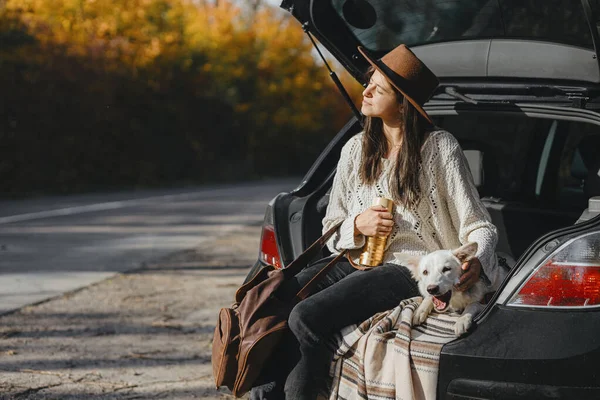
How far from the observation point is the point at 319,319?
3.38 metres

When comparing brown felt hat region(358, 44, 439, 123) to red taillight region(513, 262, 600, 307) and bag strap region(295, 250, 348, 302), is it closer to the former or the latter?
bag strap region(295, 250, 348, 302)

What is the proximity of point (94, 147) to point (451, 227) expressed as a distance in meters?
24.6

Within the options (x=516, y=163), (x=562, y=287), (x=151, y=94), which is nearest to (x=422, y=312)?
(x=562, y=287)

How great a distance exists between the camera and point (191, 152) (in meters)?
35.4

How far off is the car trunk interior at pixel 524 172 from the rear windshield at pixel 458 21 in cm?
41

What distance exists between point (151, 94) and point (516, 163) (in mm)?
26744

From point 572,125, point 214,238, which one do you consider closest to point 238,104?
point 214,238

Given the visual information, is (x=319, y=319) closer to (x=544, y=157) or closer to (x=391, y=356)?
(x=391, y=356)

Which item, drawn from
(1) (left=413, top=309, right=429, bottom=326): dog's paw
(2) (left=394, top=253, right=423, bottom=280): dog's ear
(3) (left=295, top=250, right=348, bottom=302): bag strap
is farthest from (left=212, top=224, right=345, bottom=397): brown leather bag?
(1) (left=413, top=309, right=429, bottom=326): dog's paw

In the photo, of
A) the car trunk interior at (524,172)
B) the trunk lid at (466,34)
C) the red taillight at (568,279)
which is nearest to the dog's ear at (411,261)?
the red taillight at (568,279)

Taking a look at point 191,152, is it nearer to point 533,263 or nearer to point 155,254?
point 155,254

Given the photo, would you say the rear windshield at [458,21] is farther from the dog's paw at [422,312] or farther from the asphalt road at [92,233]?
the asphalt road at [92,233]

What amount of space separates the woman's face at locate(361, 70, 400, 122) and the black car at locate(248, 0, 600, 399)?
0.53 metres

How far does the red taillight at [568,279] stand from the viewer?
3.08 meters
